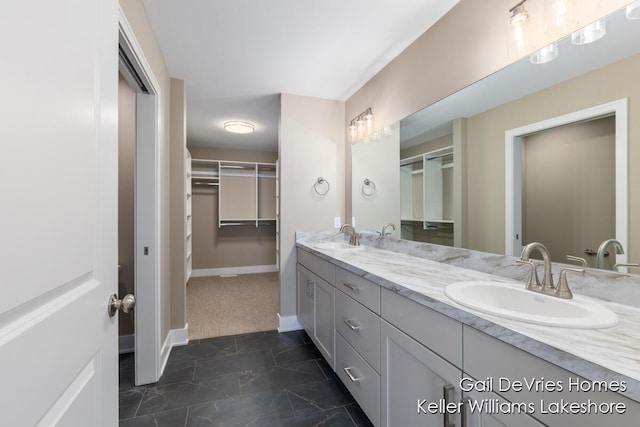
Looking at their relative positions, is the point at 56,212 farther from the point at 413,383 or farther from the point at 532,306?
the point at 532,306

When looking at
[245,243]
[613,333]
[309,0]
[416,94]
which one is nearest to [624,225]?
[613,333]

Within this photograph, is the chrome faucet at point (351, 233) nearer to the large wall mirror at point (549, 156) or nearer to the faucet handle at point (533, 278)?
the large wall mirror at point (549, 156)

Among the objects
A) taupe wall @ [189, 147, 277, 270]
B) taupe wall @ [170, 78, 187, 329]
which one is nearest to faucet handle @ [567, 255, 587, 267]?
taupe wall @ [170, 78, 187, 329]

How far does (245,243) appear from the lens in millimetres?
5270

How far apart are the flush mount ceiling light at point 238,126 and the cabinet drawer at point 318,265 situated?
203 centimetres

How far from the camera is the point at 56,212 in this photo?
1.83 ft

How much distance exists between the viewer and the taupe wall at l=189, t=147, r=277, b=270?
16.4 feet

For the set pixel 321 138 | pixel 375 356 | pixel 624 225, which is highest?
pixel 321 138

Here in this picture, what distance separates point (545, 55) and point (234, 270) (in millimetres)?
5078

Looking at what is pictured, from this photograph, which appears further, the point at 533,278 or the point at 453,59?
the point at 453,59

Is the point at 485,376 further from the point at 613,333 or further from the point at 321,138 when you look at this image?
the point at 321,138

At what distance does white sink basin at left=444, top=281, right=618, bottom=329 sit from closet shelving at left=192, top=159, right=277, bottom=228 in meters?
4.33

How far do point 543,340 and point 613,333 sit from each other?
0.80 feet

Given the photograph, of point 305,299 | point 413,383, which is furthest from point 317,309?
point 413,383
